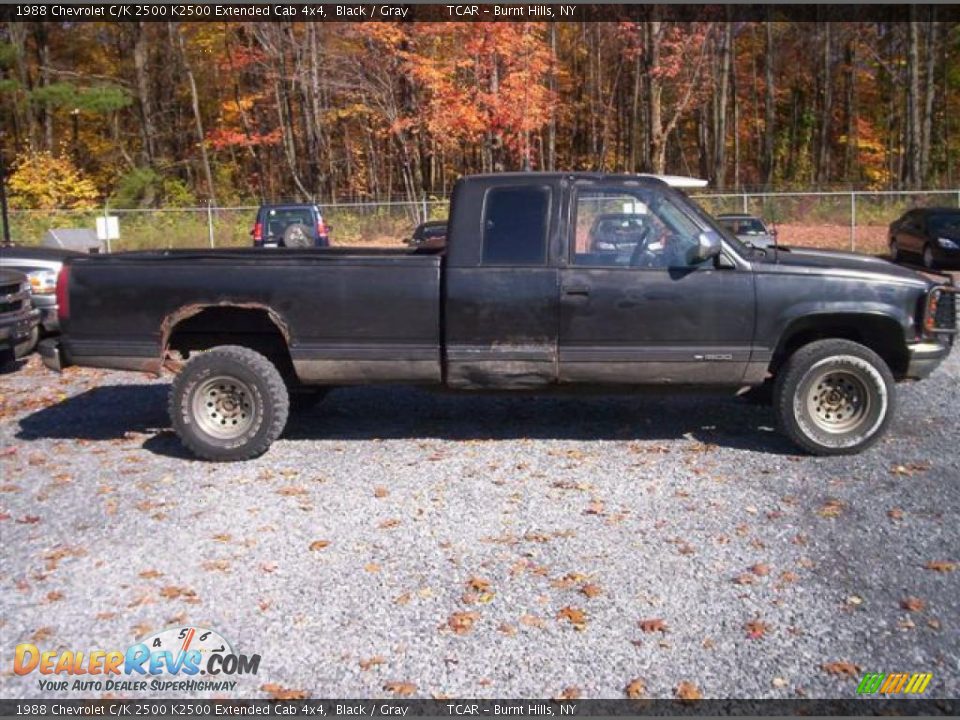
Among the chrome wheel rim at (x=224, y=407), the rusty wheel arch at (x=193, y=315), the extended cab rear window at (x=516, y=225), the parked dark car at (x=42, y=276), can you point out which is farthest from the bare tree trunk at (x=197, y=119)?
the extended cab rear window at (x=516, y=225)

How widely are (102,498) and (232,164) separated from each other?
4142 centimetres

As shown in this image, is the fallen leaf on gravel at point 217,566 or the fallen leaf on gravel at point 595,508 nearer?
the fallen leaf on gravel at point 217,566

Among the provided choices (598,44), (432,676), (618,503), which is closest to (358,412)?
(618,503)

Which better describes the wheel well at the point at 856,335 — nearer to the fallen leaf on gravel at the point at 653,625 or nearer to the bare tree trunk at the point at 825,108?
the fallen leaf on gravel at the point at 653,625

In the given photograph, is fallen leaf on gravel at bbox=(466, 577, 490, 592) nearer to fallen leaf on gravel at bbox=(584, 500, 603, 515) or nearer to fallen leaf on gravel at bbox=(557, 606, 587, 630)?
fallen leaf on gravel at bbox=(557, 606, 587, 630)

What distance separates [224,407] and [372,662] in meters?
3.56

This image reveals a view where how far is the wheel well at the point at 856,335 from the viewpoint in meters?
6.83

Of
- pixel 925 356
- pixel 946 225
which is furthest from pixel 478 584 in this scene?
pixel 946 225

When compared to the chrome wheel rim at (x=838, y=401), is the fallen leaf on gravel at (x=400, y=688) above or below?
below

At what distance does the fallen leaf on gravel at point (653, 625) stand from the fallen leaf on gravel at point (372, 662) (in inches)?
46.1

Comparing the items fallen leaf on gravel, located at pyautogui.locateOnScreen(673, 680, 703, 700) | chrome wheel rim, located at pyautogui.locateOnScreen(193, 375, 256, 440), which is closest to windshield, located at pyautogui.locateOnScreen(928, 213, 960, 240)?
chrome wheel rim, located at pyautogui.locateOnScreen(193, 375, 256, 440)

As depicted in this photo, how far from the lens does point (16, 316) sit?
34.6 feet

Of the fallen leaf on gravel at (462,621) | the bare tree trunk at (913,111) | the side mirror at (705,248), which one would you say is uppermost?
the bare tree trunk at (913,111)

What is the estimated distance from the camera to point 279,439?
7.66 m
